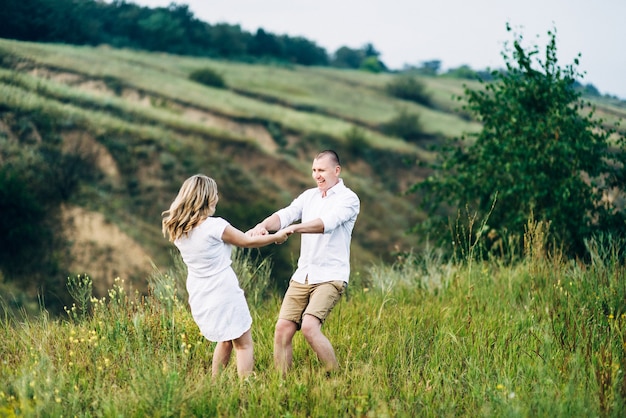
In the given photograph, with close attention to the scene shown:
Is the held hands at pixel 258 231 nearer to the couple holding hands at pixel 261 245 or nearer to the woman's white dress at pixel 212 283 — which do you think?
the couple holding hands at pixel 261 245

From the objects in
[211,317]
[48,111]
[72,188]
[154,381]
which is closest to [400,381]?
[211,317]

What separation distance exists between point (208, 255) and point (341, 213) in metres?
1.09

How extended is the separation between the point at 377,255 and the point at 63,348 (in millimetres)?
29120

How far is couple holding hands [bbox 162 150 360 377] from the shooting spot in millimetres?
4488

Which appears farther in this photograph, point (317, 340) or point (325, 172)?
point (325, 172)

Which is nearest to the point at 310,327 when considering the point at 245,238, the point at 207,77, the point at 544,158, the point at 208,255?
the point at 245,238

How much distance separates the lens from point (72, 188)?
2694cm

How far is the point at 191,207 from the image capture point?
14.6ft

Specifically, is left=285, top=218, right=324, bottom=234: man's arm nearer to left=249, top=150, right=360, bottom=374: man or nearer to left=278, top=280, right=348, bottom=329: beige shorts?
left=249, top=150, right=360, bottom=374: man

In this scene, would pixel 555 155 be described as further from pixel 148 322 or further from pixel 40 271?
pixel 40 271

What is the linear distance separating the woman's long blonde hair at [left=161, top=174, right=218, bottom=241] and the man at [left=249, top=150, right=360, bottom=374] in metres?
0.54

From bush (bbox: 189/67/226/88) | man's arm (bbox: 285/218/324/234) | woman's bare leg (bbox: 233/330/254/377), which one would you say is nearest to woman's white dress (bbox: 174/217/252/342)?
woman's bare leg (bbox: 233/330/254/377)

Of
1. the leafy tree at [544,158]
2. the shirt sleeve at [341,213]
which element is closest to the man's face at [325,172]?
the shirt sleeve at [341,213]

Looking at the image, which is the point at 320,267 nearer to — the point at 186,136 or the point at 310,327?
the point at 310,327
